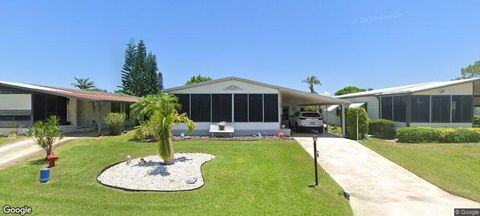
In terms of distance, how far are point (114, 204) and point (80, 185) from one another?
2092mm

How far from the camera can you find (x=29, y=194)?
7934mm

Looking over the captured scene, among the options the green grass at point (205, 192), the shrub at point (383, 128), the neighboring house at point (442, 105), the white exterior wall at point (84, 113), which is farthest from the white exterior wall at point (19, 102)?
the neighboring house at point (442, 105)

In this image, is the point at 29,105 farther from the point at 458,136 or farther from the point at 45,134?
the point at 458,136

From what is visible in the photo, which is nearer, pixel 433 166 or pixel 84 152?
pixel 433 166

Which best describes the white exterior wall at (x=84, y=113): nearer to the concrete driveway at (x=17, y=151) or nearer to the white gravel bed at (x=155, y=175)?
the concrete driveway at (x=17, y=151)

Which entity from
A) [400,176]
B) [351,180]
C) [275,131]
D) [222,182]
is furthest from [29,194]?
[275,131]

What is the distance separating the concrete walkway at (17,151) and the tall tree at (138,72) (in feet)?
114

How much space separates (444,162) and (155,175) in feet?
36.2

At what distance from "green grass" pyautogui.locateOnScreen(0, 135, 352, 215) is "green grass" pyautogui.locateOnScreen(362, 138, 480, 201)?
3.47 meters

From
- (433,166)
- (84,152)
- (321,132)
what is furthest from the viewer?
(321,132)

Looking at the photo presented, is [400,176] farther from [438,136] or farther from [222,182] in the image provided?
[438,136]

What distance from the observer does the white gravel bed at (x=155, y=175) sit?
8.77 m

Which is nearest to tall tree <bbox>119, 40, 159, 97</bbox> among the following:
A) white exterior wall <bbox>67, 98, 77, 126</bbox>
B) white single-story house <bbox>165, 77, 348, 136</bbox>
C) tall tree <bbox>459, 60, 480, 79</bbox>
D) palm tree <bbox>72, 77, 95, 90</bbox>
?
palm tree <bbox>72, 77, 95, 90</bbox>

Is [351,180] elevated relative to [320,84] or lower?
lower
